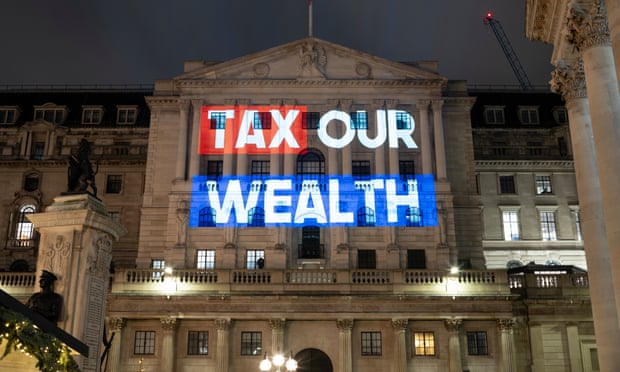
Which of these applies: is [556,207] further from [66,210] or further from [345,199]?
[66,210]

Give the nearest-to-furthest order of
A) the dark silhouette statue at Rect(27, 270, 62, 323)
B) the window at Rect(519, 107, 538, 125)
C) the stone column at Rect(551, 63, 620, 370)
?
the dark silhouette statue at Rect(27, 270, 62, 323) → the stone column at Rect(551, 63, 620, 370) → the window at Rect(519, 107, 538, 125)

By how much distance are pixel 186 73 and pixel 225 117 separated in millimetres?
5300

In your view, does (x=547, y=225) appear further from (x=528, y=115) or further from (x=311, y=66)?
(x=311, y=66)

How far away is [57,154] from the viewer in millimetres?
76188

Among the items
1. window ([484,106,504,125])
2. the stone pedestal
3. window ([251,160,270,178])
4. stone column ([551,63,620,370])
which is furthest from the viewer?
window ([484,106,504,125])

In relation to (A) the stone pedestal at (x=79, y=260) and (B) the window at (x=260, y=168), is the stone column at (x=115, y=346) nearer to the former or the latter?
(B) the window at (x=260, y=168)

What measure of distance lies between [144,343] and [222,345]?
5.88m

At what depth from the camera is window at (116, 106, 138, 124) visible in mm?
82000

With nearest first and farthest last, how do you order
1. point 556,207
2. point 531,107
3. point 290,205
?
point 290,205, point 556,207, point 531,107

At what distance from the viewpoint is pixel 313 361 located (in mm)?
50375

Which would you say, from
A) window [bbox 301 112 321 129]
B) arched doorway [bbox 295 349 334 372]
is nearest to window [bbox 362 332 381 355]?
arched doorway [bbox 295 349 334 372]

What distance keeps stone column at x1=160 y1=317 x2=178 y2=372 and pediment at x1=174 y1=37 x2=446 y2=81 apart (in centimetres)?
2268

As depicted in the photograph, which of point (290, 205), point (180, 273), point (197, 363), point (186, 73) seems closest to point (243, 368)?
point (197, 363)

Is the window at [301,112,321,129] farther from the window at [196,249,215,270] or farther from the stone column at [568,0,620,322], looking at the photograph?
the stone column at [568,0,620,322]
